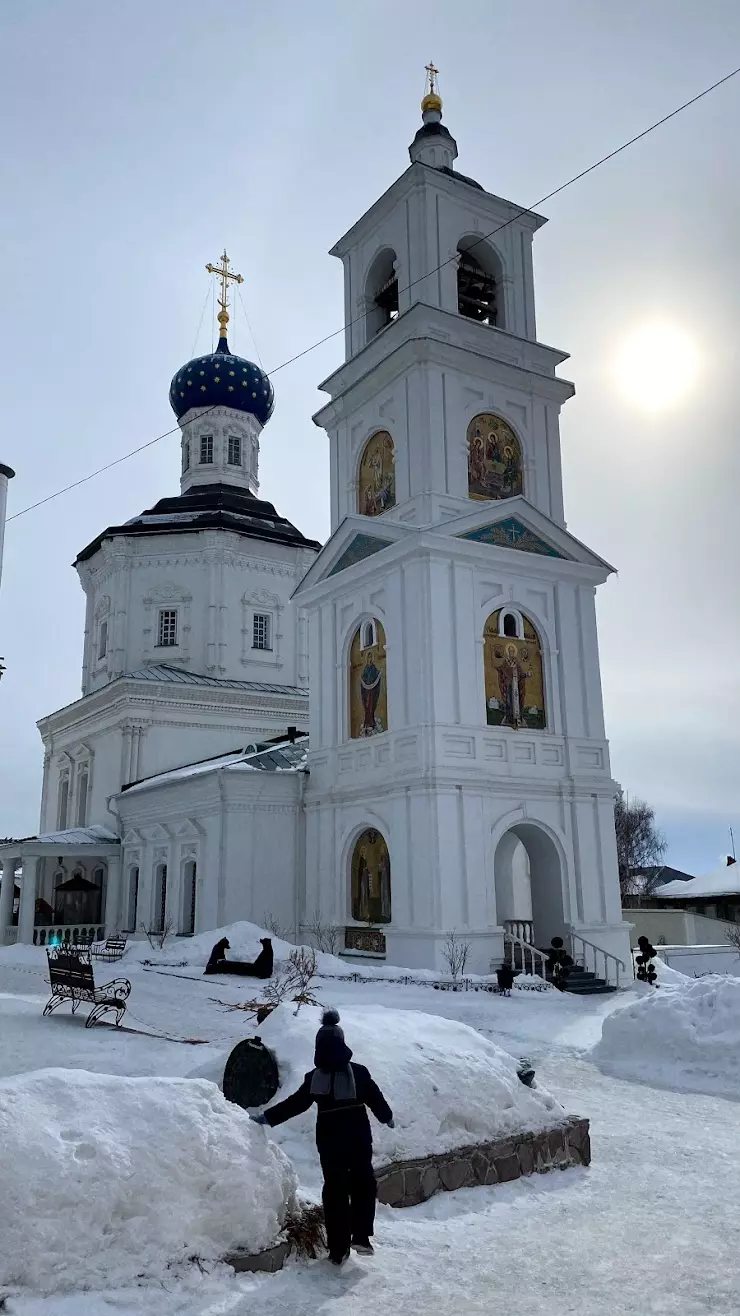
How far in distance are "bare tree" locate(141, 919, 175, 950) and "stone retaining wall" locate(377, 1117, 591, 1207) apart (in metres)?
16.0

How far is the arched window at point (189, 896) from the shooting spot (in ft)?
76.3

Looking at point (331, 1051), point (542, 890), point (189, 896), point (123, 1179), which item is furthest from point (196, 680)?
point (123, 1179)

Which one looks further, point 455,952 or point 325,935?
point 325,935

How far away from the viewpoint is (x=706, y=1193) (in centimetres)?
623

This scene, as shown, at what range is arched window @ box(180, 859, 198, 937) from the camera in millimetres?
23250

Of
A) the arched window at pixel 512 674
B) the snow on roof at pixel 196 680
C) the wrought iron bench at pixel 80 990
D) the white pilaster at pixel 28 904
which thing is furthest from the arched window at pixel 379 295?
the wrought iron bench at pixel 80 990

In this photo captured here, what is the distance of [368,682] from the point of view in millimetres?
21281

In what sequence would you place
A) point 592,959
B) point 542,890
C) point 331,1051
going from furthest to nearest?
point 542,890 < point 592,959 < point 331,1051

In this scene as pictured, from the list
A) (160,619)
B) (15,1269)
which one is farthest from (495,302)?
(15,1269)

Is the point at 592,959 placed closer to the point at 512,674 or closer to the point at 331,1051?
the point at 512,674

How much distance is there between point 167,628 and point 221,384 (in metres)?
9.18

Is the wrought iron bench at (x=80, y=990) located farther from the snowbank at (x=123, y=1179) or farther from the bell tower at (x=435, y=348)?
the bell tower at (x=435, y=348)

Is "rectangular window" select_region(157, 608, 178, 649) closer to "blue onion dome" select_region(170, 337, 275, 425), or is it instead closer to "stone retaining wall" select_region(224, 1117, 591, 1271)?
"blue onion dome" select_region(170, 337, 275, 425)

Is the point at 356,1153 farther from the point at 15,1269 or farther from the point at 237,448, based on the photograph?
the point at 237,448
